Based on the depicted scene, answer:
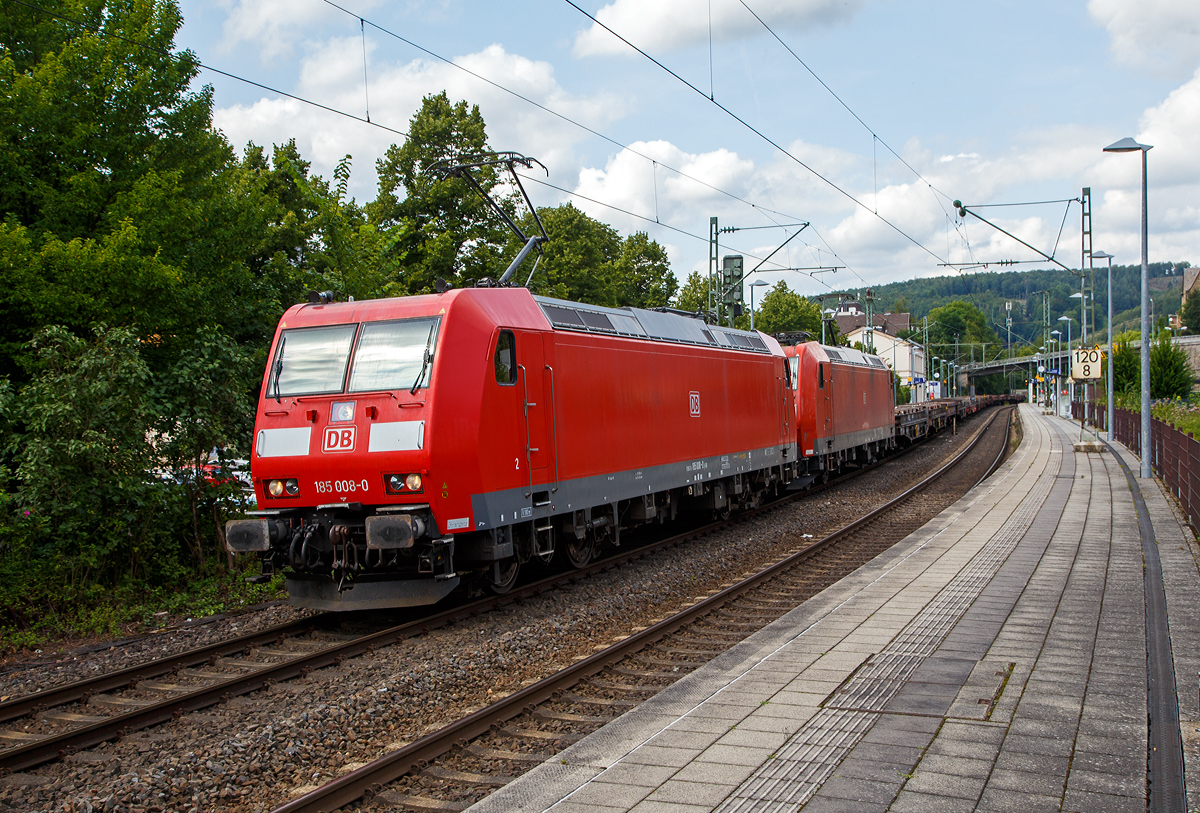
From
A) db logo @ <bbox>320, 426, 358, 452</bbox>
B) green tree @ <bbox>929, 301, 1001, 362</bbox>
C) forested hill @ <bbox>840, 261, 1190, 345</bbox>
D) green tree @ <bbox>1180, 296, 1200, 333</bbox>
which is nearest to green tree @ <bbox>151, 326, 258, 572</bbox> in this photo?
db logo @ <bbox>320, 426, 358, 452</bbox>

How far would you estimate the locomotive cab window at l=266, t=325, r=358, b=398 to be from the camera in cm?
934

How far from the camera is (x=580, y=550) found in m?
12.1

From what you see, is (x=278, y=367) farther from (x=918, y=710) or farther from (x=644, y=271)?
(x=644, y=271)

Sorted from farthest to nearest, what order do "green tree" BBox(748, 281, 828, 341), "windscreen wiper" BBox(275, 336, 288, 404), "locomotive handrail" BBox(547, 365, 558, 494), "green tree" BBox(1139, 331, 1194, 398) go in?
"green tree" BBox(748, 281, 828, 341) < "green tree" BBox(1139, 331, 1194, 398) < "locomotive handrail" BBox(547, 365, 558, 494) < "windscreen wiper" BBox(275, 336, 288, 404)

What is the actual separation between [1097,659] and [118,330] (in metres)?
10.3

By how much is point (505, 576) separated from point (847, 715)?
5.13 meters

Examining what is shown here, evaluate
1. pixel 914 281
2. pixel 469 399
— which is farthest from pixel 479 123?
pixel 914 281

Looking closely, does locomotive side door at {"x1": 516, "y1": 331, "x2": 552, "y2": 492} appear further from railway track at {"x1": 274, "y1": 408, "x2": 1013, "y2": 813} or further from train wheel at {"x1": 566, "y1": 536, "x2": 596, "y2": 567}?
railway track at {"x1": 274, "y1": 408, "x2": 1013, "y2": 813}

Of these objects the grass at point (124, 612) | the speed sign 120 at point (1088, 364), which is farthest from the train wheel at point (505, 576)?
the speed sign 120 at point (1088, 364)

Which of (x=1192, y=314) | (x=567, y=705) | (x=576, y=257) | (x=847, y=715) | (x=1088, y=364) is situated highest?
(x=1192, y=314)

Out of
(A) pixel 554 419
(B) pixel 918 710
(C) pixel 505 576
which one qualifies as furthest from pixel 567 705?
(A) pixel 554 419

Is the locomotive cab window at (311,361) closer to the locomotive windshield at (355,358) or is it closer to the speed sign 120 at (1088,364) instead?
the locomotive windshield at (355,358)

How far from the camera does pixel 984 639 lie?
7750 mm

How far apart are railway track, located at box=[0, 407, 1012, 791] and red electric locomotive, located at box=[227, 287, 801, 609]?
1.30 ft
